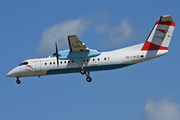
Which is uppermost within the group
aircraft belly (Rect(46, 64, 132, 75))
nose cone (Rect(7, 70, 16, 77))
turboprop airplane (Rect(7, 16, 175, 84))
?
turboprop airplane (Rect(7, 16, 175, 84))

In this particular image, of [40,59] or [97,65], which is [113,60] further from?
[40,59]

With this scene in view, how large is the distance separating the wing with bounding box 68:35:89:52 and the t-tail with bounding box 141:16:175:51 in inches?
240

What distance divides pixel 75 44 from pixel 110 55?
390 cm

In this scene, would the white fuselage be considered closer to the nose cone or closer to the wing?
the nose cone

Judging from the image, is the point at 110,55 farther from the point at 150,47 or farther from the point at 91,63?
the point at 150,47

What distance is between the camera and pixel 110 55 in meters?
37.5

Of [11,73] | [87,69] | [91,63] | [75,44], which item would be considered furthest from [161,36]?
[11,73]

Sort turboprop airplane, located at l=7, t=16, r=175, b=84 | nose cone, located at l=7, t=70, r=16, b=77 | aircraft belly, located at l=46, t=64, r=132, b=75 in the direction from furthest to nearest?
1. nose cone, located at l=7, t=70, r=16, b=77
2. aircraft belly, located at l=46, t=64, r=132, b=75
3. turboprop airplane, located at l=7, t=16, r=175, b=84

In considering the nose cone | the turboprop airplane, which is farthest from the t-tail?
the nose cone

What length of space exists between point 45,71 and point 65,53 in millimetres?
3282

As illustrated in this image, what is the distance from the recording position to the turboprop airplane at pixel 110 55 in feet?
120

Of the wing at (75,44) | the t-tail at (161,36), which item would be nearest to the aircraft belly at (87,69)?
the wing at (75,44)

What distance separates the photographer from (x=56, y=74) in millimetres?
39375

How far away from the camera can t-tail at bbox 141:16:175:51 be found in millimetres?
36812
